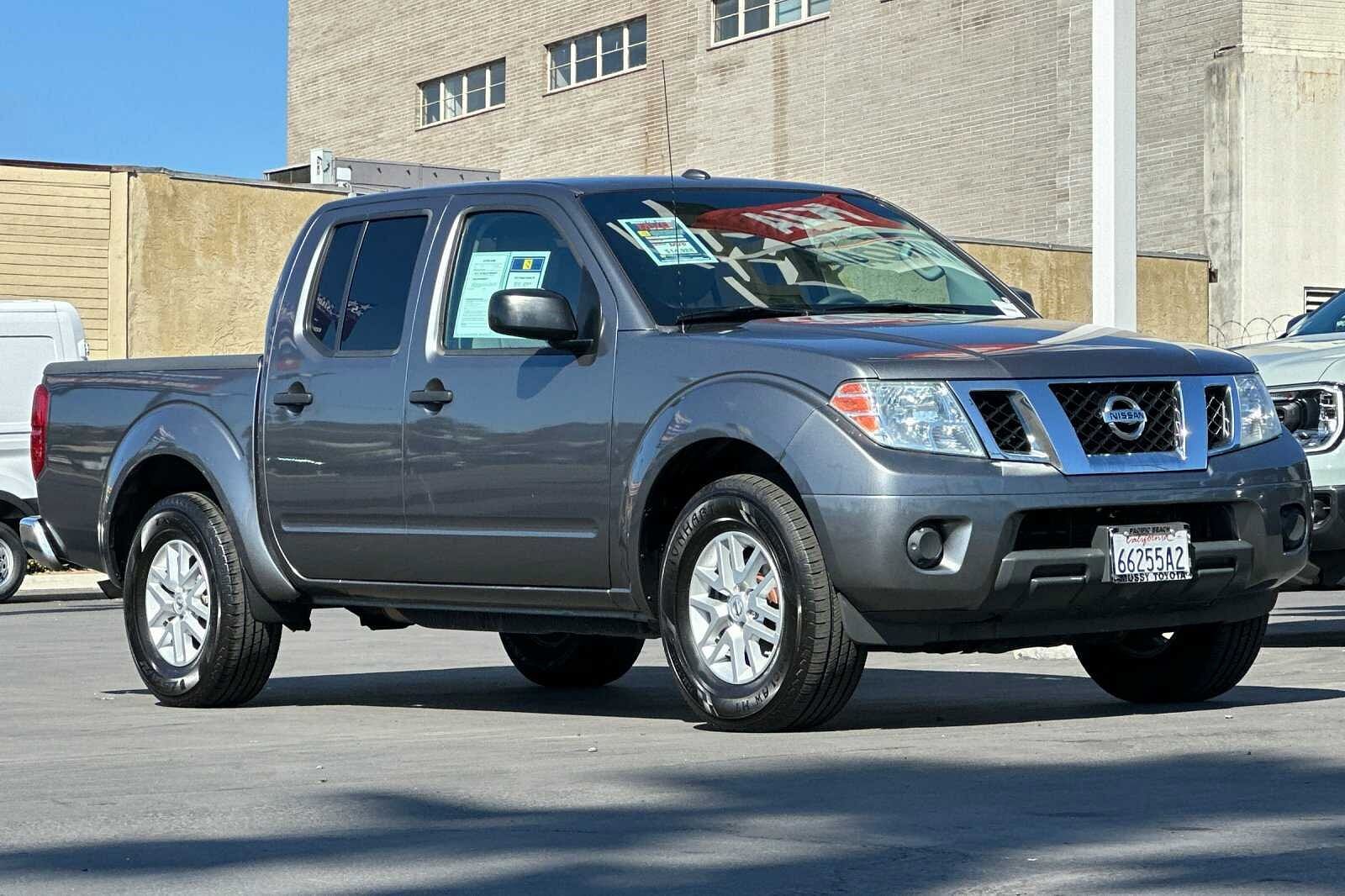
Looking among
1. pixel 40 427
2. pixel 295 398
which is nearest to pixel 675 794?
pixel 295 398

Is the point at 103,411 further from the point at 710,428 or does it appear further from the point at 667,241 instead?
the point at 710,428

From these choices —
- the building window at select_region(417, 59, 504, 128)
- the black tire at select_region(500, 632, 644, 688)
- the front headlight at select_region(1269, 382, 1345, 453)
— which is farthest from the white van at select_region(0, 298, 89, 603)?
the building window at select_region(417, 59, 504, 128)

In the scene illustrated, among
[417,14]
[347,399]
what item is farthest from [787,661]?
[417,14]

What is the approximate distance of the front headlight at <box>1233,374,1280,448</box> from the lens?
7254 millimetres

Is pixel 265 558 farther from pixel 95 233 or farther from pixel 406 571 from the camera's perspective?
pixel 95 233

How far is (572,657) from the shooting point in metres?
9.60

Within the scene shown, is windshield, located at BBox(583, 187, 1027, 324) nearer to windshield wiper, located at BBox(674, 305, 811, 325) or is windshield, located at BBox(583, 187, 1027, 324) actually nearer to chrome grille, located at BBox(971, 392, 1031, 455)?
windshield wiper, located at BBox(674, 305, 811, 325)

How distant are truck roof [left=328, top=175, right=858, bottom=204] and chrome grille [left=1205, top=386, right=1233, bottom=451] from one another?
5.61ft

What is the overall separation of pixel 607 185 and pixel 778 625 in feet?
6.27

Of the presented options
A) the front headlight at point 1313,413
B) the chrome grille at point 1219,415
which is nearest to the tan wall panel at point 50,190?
the front headlight at point 1313,413

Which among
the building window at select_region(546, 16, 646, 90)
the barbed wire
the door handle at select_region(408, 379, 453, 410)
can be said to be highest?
the building window at select_region(546, 16, 646, 90)

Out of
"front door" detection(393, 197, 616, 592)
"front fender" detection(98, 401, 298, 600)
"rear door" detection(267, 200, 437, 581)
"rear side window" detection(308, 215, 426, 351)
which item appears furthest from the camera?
"front fender" detection(98, 401, 298, 600)

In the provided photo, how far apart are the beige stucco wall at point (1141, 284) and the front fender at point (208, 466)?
75.7ft

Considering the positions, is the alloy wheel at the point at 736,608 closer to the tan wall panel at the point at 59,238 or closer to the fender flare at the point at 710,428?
the fender flare at the point at 710,428
